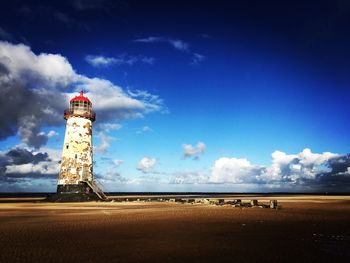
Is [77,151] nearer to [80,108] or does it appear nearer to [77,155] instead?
[77,155]

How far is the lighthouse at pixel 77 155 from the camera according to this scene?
40.0 metres

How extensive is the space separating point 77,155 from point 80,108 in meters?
5.47

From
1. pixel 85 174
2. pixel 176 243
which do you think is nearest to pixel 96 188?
pixel 85 174

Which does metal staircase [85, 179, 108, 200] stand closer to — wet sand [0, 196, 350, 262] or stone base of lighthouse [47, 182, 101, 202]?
stone base of lighthouse [47, 182, 101, 202]

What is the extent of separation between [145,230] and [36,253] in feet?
20.0

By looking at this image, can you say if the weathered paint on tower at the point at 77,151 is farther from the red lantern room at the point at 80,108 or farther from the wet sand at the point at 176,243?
the wet sand at the point at 176,243

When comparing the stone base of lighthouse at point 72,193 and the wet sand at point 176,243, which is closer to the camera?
the wet sand at point 176,243

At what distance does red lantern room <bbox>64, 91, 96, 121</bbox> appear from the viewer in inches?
1604

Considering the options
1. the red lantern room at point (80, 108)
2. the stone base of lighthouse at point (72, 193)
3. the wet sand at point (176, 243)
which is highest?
the red lantern room at point (80, 108)

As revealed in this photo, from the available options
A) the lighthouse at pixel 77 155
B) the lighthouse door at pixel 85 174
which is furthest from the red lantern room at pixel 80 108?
the lighthouse door at pixel 85 174

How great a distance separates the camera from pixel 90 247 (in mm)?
11758

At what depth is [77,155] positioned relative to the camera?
40.2 metres

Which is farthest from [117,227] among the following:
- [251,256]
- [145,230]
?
[251,256]

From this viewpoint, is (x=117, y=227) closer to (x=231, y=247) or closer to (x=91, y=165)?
(x=231, y=247)
